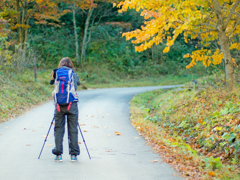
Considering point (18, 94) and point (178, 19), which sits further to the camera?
point (18, 94)

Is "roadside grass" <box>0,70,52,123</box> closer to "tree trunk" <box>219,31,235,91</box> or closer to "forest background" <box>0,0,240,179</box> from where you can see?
"forest background" <box>0,0,240,179</box>

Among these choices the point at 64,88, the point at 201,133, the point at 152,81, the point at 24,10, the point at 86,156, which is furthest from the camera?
the point at 152,81

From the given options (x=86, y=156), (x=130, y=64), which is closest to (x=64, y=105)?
(x=86, y=156)

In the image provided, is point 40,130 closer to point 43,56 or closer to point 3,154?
point 3,154

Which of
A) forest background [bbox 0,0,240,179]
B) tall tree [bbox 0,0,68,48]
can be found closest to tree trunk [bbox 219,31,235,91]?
forest background [bbox 0,0,240,179]

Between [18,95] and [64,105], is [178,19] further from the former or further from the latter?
[18,95]

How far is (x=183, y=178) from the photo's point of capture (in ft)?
15.6

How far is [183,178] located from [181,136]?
424cm

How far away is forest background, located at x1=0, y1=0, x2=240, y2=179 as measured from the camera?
8297mm

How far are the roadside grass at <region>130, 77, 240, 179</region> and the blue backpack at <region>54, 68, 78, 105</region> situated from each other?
2361 millimetres

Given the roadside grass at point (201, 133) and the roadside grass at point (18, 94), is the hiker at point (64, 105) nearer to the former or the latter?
the roadside grass at point (201, 133)

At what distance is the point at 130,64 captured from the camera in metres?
33.6

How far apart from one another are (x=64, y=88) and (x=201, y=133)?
435cm

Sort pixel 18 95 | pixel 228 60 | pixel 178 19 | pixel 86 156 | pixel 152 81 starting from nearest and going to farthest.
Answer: pixel 86 156
pixel 178 19
pixel 228 60
pixel 18 95
pixel 152 81
